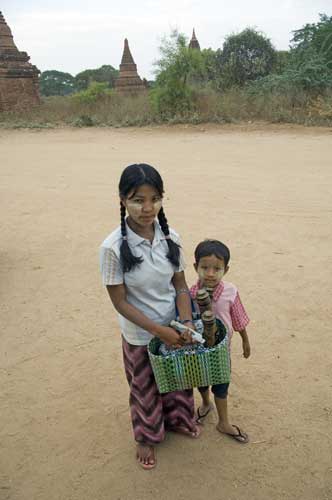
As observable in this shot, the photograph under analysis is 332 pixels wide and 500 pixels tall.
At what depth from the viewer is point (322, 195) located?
577 centimetres

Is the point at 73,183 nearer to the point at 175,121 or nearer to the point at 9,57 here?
the point at 175,121

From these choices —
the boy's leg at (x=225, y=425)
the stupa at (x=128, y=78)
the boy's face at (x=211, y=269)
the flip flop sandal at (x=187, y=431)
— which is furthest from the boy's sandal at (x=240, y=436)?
the stupa at (x=128, y=78)

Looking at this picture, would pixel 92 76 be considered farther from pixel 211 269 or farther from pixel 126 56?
pixel 211 269

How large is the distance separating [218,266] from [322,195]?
14.1 ft

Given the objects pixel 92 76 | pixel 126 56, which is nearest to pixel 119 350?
pixel 126 56

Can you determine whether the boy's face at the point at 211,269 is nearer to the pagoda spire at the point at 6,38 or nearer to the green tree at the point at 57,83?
the pagoda spire at the point at 6,38

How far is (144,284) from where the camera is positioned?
1824mm

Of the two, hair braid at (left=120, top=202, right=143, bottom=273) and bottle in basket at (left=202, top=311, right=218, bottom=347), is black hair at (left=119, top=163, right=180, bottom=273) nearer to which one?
hair braid at (left=120, top=202, right=143, bottom=273)

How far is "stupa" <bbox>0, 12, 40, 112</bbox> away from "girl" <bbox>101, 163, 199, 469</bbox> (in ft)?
54.8

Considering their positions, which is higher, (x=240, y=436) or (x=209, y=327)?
(x=209, y=327)

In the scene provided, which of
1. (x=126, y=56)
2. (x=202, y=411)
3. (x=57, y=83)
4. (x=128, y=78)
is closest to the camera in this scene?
(x=202, y=411)

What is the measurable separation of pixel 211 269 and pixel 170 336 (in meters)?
0.36

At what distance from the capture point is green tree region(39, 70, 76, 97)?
4203 centimetres

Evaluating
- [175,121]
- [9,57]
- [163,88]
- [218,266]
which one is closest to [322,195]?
[218,266]
